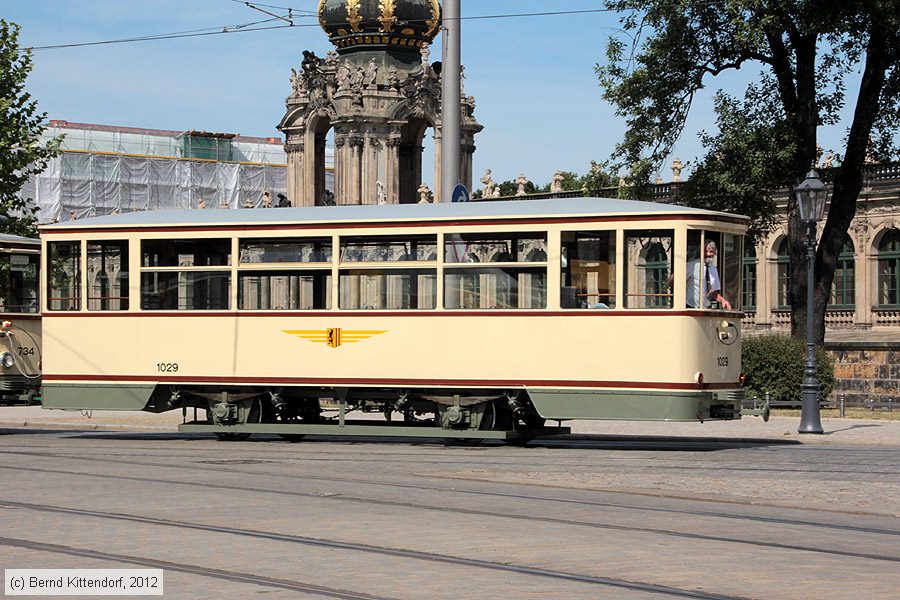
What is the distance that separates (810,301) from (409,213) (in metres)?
8.42

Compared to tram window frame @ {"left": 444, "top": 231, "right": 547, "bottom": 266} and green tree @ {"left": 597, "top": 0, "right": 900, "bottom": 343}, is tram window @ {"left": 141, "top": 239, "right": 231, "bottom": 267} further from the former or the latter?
green tree @ {"left": 597, "top": 0, "right": 900, "bottom": 343}

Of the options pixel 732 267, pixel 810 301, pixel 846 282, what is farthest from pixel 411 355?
pixel 846 282

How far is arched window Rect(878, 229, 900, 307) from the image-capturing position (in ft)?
202

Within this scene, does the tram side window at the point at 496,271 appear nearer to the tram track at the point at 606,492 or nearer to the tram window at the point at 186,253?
the tram window at the point at 186,253

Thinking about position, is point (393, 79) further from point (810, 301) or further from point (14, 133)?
point (810, 301)

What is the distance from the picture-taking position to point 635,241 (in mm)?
22516

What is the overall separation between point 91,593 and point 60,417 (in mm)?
23496

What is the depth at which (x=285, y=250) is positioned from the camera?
2397 centimetres

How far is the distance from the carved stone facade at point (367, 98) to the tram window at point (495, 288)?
40317mm

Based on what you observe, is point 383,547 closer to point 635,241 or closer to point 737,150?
point 635,241

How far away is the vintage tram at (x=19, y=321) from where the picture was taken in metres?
26.1

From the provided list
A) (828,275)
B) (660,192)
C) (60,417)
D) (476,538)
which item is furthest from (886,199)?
(476,538)

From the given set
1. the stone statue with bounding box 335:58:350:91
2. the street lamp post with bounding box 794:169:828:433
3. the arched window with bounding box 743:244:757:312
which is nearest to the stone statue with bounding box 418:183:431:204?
the stone statue with bounding box 335:58:350:91

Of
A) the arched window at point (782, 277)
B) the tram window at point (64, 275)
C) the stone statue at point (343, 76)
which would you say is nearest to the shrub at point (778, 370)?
the tram window at point (64, 275)
